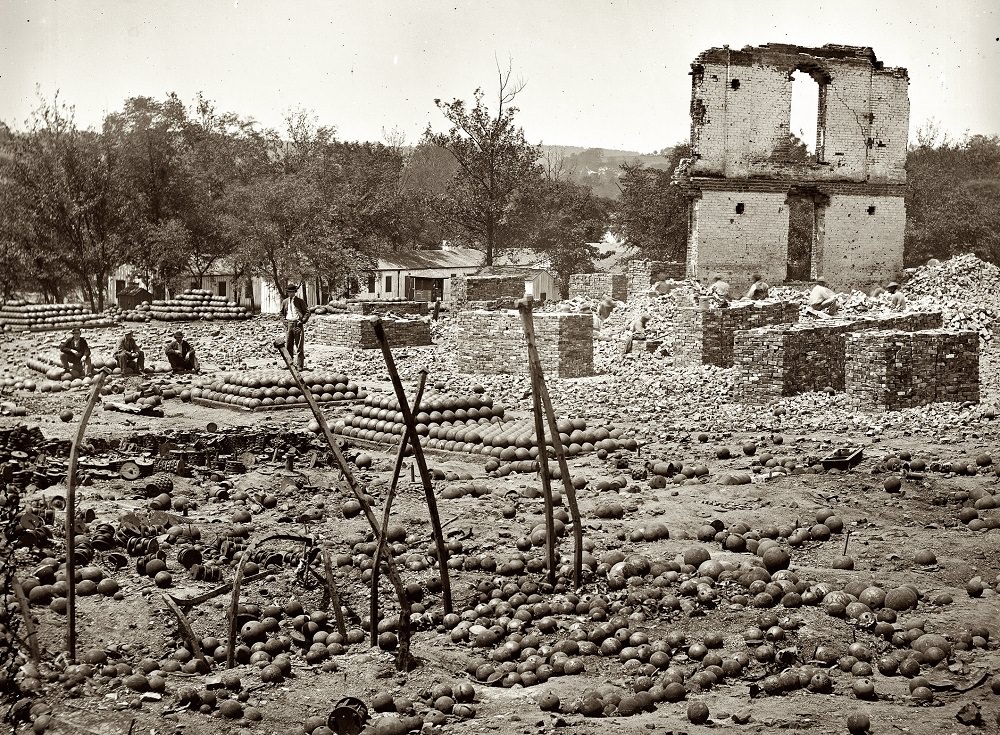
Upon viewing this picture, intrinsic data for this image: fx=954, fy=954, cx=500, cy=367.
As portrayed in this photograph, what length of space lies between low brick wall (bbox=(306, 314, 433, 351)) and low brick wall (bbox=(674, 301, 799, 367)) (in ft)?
28.8

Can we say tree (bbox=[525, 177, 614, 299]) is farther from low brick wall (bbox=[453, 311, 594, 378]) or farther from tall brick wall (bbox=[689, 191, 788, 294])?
low brick wall (bbox=[453, 311, 594, 378])

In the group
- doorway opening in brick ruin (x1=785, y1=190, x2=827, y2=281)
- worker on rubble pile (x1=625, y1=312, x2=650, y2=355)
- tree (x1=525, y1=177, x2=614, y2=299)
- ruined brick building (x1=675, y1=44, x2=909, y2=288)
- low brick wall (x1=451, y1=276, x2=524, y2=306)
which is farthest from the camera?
tree (x1=525, y1=177, x2=614, y2=299)

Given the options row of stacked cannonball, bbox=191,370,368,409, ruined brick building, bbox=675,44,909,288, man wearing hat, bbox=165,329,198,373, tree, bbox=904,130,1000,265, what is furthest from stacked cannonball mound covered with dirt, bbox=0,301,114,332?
tree, bbox=904,130,1000,265

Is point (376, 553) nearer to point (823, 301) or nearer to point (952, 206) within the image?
point (823, 301)

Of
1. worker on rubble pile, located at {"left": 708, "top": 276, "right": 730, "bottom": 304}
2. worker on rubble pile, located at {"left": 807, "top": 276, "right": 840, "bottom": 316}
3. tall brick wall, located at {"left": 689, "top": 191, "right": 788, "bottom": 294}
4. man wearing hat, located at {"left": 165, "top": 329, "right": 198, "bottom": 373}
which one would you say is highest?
tall brick wall, located at {"left": 689, "top": 191, "right": 788, "bottom": 294}

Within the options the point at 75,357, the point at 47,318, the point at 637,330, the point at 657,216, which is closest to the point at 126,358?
the point at 75,357

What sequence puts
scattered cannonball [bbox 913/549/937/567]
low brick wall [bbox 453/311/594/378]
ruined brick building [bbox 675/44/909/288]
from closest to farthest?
scattered cannonball [bbox 913/549/937/567] → low brick wall [bbox 453/311/594/378] → ruined brick building [bbox 675/44/909/288]

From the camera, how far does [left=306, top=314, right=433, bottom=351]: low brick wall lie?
24.2m

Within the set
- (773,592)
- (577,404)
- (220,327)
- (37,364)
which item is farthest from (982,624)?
(220,327)

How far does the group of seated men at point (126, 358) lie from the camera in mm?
19969

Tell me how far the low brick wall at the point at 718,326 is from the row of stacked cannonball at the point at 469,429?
4997mm

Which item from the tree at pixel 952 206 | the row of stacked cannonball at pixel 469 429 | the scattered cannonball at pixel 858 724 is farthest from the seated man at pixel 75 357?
the tree at pixel 952 206

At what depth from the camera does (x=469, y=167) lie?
4175 centimetres

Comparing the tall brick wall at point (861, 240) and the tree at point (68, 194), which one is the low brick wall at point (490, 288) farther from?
the tree at point (68, 194)
